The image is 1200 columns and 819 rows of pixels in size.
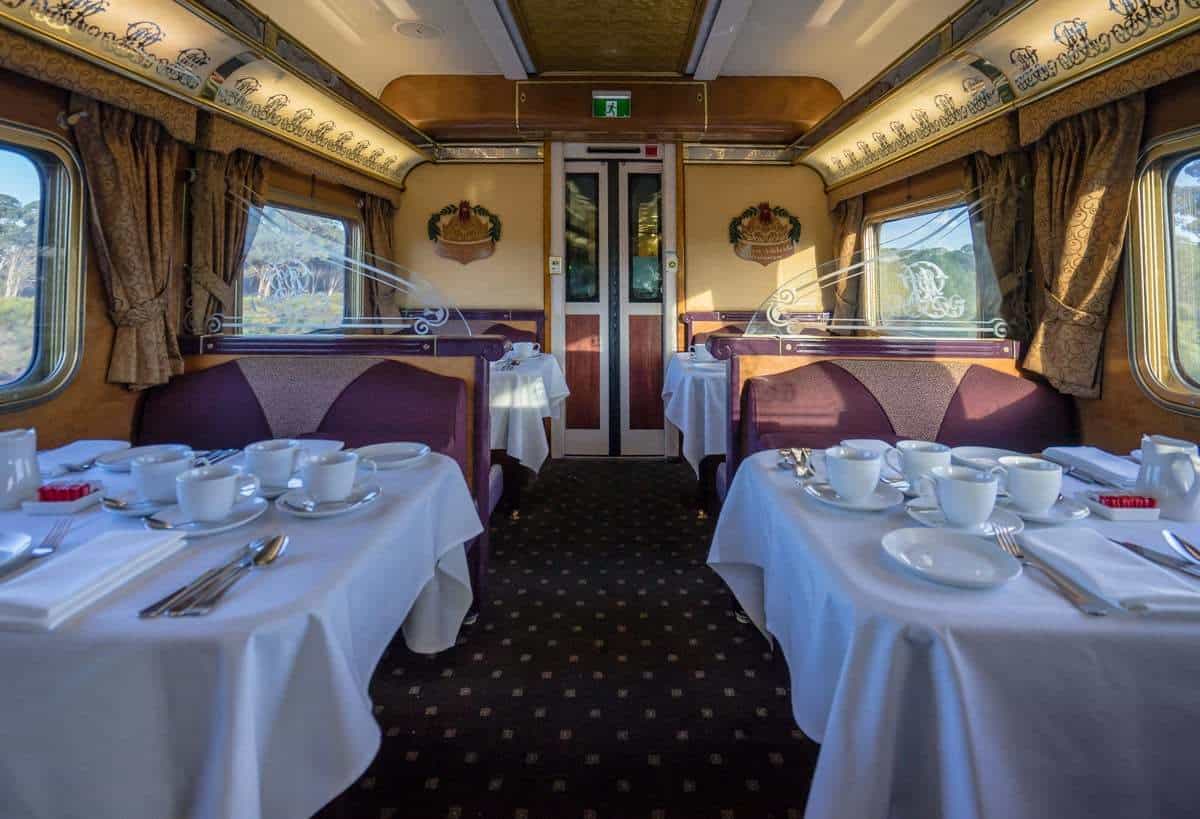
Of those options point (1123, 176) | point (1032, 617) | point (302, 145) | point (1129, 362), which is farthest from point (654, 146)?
point (1032, 617)

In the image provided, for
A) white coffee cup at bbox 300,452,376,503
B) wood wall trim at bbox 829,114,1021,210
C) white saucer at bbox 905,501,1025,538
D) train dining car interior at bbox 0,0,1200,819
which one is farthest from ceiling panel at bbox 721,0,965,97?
white coffee cup at bbox 300,452,376,503

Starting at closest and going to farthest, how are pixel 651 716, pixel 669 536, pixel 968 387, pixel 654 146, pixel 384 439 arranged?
pixel 651 716 < pixel 384 439 < pixel 968 387 < pixel 669 536 < pixel 654 146

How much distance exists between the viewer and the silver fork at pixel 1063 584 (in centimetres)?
95

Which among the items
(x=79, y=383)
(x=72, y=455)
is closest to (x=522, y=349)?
(x=79, y=383)

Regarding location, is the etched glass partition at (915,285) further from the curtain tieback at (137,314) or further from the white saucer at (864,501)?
the curtain tieback at (137,314)

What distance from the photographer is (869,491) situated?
1420 millimetres

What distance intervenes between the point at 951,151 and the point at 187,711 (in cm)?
520

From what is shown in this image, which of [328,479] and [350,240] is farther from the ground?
[350,240]

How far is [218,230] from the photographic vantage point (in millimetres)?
3996

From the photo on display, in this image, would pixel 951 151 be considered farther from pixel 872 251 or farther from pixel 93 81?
pixel 93 81

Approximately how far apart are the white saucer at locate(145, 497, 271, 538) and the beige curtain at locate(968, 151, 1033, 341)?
412 cm

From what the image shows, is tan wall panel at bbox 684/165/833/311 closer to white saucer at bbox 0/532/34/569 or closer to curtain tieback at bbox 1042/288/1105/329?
curtain tieback at bbox 1042/288/1105/329

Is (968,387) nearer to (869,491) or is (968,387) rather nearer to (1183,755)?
(869,491)

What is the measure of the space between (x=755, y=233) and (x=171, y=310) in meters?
5.32
